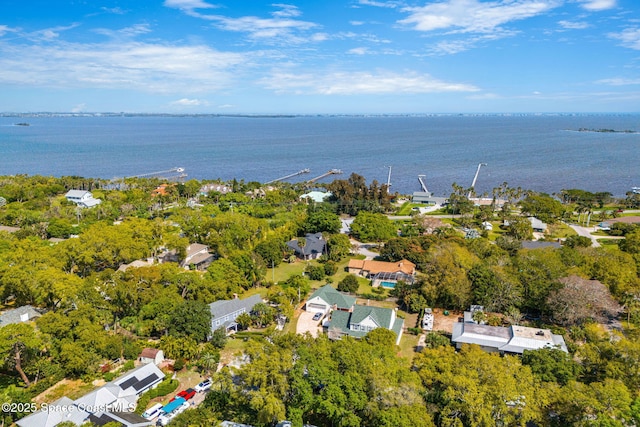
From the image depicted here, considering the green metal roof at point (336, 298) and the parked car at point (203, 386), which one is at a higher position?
the green metal roof at point (336, 298)

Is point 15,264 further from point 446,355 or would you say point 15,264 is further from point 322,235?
point 446,355

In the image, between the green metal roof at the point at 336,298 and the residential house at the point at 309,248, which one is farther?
the residential house at the point at 309,248

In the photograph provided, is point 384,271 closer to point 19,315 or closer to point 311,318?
point 311,318

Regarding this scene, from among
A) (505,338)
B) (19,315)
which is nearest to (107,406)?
(19,315)

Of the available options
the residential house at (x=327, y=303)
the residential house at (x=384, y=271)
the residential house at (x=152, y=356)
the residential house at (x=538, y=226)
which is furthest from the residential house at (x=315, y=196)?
the residential house at (x=152, y=356)

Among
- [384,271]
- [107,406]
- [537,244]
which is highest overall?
[537,244]

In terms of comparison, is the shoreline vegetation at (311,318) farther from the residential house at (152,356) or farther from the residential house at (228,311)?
the residential house at (228,311)
